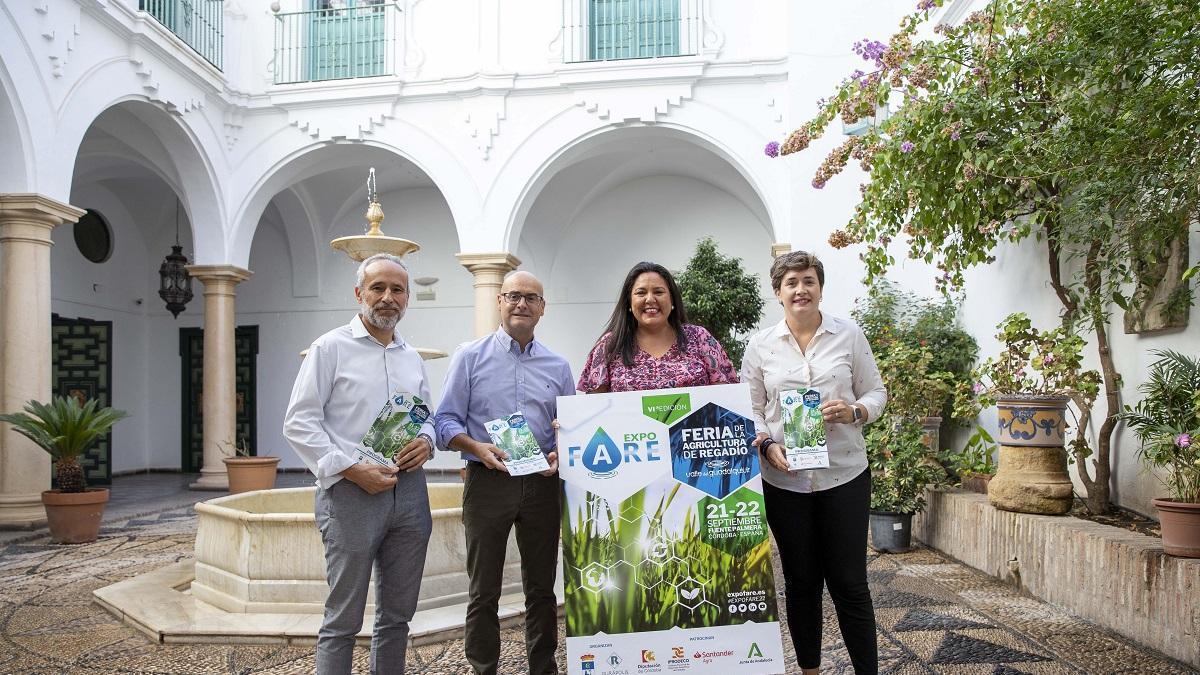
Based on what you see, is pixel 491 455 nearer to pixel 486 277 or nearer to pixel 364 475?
pixel 364 475

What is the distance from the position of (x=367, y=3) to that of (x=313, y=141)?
225 centimetres

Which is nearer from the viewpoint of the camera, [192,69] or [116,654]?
[116,654]

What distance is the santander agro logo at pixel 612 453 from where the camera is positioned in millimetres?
2928

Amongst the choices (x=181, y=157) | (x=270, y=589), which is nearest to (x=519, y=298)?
(x=270, y=589)

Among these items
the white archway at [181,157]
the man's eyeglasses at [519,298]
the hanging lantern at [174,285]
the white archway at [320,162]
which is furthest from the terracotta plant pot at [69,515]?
the man's eyeglasses at [519,298]

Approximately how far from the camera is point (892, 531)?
6.35 metres

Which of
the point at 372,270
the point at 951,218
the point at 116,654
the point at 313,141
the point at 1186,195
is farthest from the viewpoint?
the point at 313,141

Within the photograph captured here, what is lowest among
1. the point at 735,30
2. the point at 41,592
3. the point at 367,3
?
the point at 41,592

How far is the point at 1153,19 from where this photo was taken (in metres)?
3.60

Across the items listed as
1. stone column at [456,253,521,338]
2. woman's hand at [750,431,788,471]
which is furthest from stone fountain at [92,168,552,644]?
stone column at [456,253,521,338]

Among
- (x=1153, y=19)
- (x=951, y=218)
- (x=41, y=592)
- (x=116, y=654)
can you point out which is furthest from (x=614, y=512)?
(x=41, y=592)

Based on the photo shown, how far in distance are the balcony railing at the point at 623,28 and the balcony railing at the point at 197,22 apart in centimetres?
465

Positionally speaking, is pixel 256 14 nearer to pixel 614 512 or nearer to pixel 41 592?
pixel 41 592

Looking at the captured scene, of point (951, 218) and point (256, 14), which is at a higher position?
point (256, 14)
